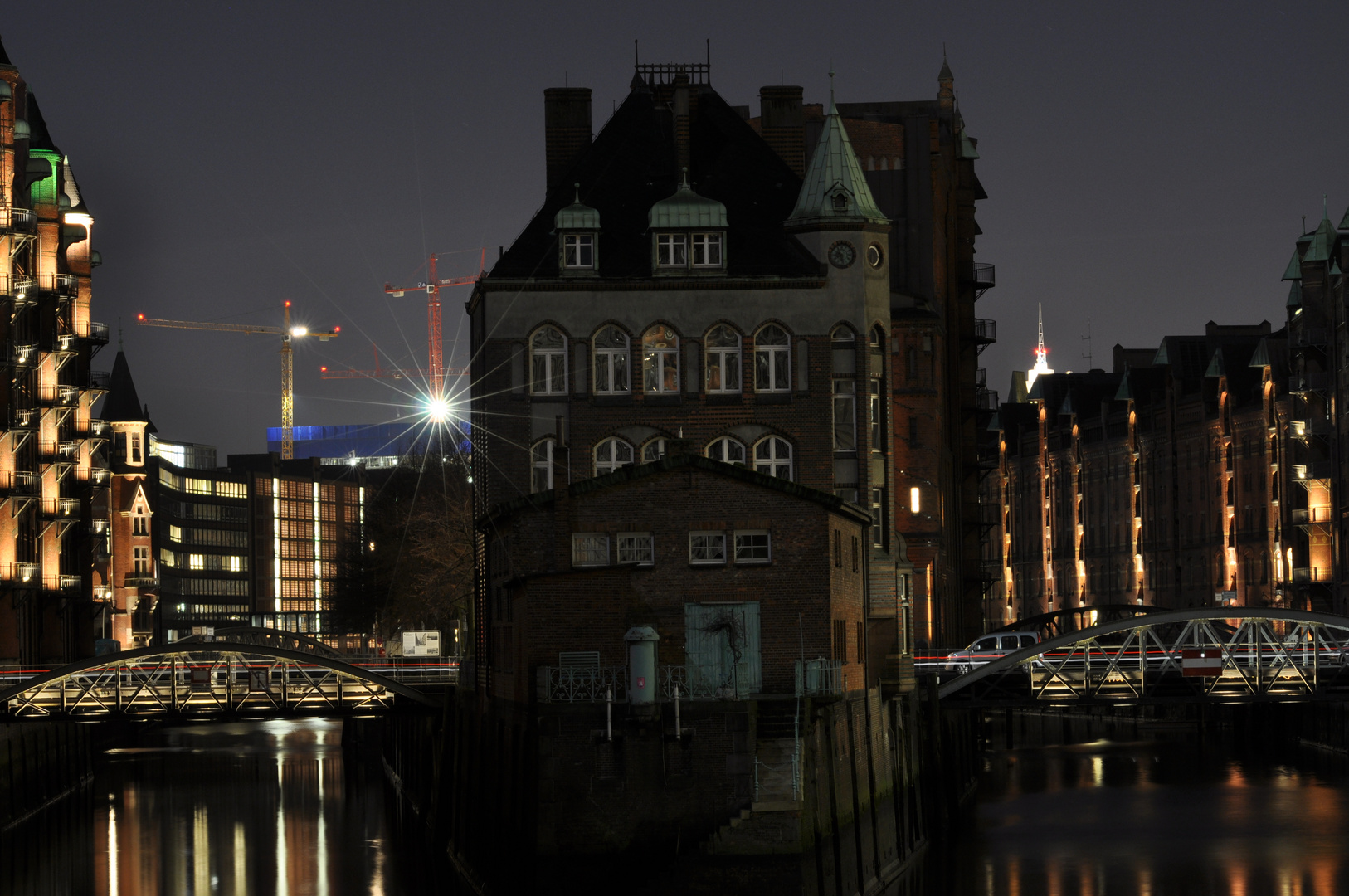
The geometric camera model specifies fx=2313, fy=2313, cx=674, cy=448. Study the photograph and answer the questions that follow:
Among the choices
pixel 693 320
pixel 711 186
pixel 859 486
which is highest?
pixel 711 186

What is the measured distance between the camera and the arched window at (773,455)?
6725cm

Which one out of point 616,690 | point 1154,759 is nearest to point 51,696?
point 616,690

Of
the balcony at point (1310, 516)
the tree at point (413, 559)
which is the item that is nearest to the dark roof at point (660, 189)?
the tree at point (413, 559)

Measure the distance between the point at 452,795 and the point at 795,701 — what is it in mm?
21492

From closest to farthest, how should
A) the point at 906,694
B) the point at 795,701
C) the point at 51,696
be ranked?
the point at 795,701 < the point at 906,694 < the point at 51,696

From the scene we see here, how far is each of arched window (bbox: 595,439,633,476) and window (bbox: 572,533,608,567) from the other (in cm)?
1646

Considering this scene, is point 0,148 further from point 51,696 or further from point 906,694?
point 906,694

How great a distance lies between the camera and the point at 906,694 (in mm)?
64688

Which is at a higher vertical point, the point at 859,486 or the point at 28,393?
the point at 28,393

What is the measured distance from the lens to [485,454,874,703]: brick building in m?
49.4

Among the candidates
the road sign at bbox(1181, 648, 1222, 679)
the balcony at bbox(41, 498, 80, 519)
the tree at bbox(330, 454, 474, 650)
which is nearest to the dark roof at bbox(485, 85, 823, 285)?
the tree at bbox(330, 454, 474, 650)

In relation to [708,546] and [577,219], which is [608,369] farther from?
[708,546]

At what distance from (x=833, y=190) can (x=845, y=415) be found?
21.6 ft

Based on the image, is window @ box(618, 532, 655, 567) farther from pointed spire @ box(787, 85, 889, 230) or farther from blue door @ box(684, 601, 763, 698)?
pointed spire @ box(787, 85, 889, 230)
